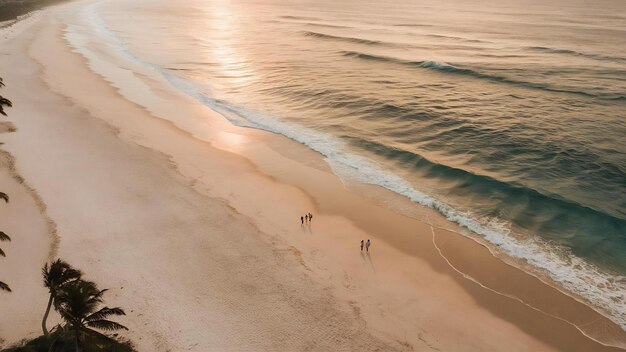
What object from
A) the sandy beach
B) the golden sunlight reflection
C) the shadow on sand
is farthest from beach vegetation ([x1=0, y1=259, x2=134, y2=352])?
the golden sunlight reflection

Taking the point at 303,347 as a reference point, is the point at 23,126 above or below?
above

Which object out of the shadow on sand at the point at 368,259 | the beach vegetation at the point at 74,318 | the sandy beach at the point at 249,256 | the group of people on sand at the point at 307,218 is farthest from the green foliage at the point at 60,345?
the group of people on sand at the point at 307,218

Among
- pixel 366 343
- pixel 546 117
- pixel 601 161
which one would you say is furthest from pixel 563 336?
pixel 546 117

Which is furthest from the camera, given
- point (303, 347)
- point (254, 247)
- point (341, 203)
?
point (341, 203)

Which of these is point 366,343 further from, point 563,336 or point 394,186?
point 394,186

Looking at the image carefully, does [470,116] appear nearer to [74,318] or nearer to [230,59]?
[74,318]

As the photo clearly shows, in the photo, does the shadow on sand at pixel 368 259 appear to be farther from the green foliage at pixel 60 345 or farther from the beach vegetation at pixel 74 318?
the green foliage at pixel 60 345
